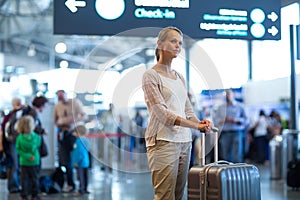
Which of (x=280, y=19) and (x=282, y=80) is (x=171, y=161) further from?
(x=282, y=80)

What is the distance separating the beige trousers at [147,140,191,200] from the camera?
3449mm

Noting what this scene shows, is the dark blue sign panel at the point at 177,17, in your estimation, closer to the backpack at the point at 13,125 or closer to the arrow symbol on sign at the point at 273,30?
the arrow symbol on sign at the point at 273,30

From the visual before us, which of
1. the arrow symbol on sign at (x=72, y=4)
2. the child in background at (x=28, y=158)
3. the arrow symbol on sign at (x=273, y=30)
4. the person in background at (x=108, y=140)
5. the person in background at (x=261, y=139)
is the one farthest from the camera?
the person in background at (x=261, y=139)

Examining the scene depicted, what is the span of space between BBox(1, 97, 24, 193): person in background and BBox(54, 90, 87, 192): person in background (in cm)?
59

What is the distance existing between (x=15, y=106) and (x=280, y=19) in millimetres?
4376

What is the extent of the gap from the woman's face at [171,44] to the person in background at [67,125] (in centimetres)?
465

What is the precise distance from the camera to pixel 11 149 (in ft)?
28.1

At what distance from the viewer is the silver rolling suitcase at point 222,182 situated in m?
3.61

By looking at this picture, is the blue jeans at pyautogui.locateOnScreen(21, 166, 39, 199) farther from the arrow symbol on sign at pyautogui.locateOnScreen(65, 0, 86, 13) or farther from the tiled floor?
the arrow symbol on sign at pyautogui.locateOnScreen(65, 0, 86, 13)

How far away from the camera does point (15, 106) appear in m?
8.79

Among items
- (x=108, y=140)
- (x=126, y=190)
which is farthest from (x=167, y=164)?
(x=108, y=140)

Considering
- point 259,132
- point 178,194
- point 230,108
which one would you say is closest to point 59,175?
point 230,108

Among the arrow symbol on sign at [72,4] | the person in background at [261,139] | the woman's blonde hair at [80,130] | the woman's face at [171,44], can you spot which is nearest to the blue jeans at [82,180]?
the woman's blonde hair at [80,130]

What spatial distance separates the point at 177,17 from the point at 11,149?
3.90m
